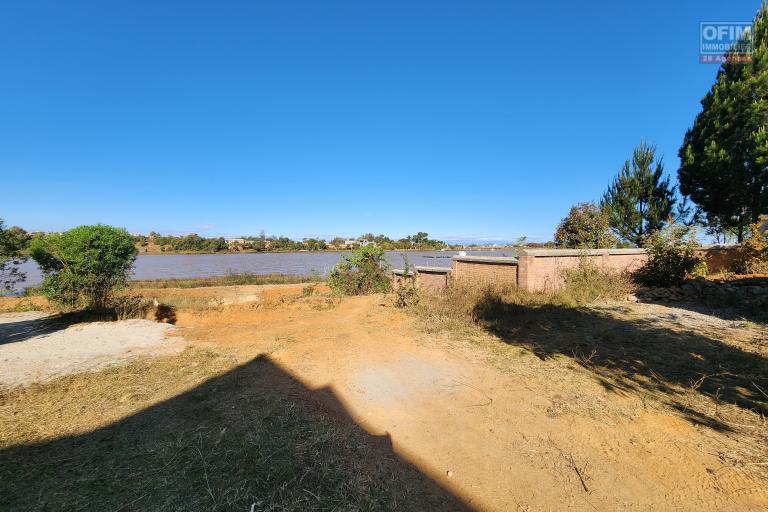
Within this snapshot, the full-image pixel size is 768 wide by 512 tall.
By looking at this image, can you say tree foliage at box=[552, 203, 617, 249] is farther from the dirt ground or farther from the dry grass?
the dirt ground

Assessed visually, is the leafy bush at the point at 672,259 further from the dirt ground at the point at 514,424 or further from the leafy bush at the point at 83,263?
the leafy bush at the point at 83,263

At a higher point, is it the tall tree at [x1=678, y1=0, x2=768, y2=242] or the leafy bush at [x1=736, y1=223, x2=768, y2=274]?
the tall tree at [x1=678, y1=0, x2=768, y2=242]

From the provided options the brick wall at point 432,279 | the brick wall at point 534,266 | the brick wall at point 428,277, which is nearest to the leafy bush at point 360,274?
the brick wall at point 534,266

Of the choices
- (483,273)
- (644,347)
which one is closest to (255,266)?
(483,273)

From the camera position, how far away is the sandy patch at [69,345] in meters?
4.79

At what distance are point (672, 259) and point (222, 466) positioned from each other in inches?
550

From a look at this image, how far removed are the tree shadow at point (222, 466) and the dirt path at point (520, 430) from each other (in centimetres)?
35

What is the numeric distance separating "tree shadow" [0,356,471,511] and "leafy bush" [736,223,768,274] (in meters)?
14.5

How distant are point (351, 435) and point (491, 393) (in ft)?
5.86

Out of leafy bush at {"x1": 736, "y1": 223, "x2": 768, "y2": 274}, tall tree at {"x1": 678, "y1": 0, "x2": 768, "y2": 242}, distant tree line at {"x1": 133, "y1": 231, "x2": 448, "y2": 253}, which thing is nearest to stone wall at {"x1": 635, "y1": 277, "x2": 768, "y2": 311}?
leafy bush at {"x1": 736, "y1": 223, "x2": 768, "y2": 274}

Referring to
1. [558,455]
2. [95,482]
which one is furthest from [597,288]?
[95,482]

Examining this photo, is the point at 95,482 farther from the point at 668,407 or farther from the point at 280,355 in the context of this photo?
the point at 668,407

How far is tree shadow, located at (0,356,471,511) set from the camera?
6.71ft

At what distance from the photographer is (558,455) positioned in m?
2.61
